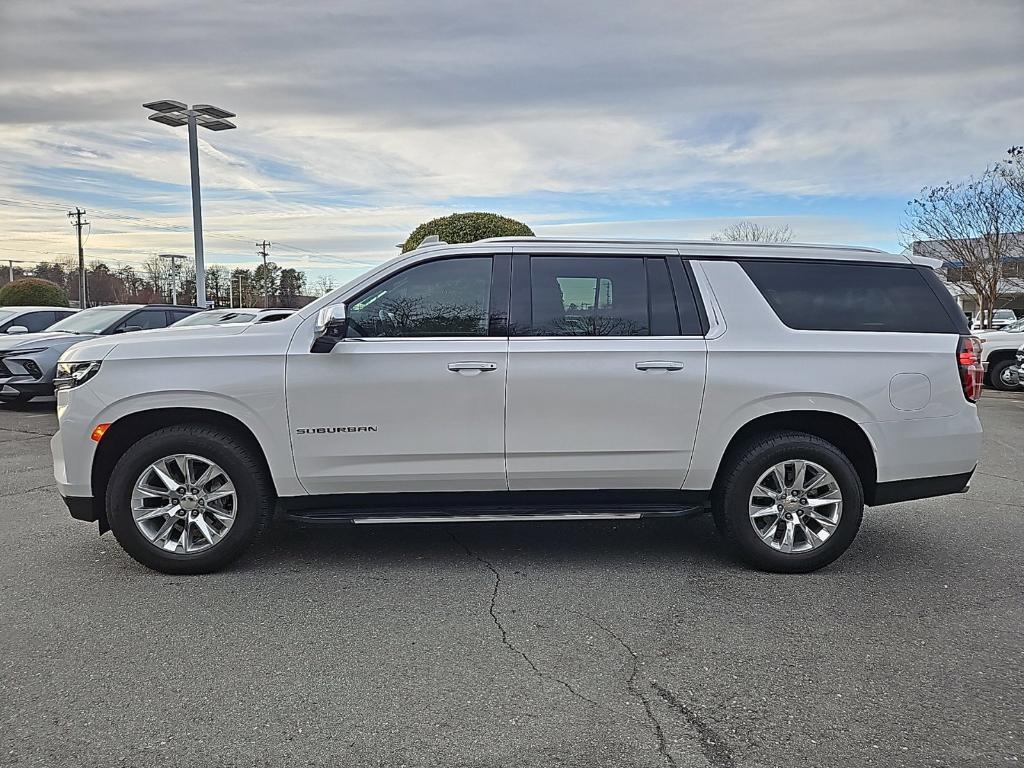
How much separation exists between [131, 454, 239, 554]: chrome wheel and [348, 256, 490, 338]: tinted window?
3.74 ft

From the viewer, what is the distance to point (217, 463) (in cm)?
426

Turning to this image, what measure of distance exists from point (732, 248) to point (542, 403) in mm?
1520

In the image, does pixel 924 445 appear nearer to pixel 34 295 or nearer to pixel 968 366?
pixel 968 366

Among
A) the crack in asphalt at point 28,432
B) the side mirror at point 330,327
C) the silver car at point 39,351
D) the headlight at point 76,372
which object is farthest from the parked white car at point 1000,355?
the crack in asphalt at point 28,432

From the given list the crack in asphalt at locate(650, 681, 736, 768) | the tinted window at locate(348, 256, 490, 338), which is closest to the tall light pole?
the tinted window at locate(348, 256, 490, 338)

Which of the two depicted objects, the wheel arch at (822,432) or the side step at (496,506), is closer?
the side step at (496,506)

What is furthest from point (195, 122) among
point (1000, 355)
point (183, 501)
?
point (1000, 355)

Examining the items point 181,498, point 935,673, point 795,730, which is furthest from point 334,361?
point 935,673

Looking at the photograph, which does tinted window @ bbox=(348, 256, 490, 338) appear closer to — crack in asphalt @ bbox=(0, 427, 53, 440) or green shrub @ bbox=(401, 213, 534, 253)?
crack in asphalt @ bbox=(0, 427, 53, 440)

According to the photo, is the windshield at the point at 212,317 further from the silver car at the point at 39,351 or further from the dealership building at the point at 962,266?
the dealership building at the point at 962,266

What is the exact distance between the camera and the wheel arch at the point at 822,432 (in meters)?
4.51

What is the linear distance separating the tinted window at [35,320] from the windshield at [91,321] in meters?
1.92

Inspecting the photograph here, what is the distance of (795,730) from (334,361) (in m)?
2.84

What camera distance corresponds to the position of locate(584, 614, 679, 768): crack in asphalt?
2680 mm
